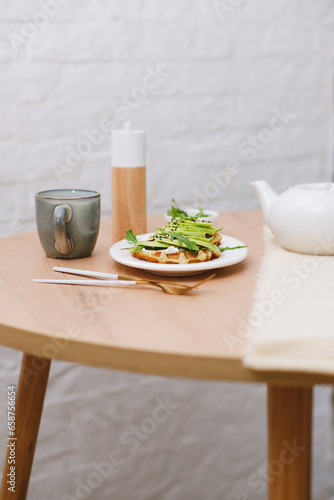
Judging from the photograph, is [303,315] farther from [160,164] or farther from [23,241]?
[160,164]

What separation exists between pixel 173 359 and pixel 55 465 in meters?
1.07

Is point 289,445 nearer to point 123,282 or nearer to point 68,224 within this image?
point 123,282

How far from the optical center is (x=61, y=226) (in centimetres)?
87

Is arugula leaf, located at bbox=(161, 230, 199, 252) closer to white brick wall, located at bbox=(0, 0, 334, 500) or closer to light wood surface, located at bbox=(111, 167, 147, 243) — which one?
light wood surface, located at bbox=(111, 167, 147, 243)

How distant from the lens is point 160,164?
1.52 m

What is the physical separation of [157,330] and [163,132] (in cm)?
97

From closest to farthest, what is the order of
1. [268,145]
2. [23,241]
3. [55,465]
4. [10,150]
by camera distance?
[23,241]
[10,150]
[55,465]
[268,145]

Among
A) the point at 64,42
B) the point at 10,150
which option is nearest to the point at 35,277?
the point at 10,150

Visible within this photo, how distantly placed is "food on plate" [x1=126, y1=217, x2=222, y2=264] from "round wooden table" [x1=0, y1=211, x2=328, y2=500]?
0.03 m

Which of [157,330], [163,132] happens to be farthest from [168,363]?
[163,132]

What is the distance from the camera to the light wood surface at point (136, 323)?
0.56 m

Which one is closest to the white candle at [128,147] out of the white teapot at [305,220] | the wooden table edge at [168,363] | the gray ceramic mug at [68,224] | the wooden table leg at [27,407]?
the gray ceramic mug at [68,224]

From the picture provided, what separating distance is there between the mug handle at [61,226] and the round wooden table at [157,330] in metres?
0.03

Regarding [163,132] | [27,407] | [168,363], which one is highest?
[163,132]
